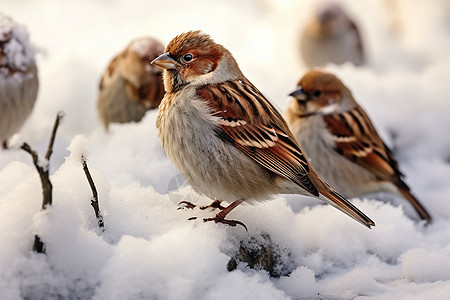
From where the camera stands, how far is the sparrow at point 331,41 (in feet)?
17.0

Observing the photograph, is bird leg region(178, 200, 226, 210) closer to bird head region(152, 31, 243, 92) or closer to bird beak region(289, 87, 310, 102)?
bird head region(152, 31, 243, 92)

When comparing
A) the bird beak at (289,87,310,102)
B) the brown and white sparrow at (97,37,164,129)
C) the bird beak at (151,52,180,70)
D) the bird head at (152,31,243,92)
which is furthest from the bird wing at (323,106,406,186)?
the bird beak at (151,52,180,70)

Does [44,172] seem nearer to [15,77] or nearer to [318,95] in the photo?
[15,77]

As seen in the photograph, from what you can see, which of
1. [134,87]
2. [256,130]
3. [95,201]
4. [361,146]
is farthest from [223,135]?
[134,87]

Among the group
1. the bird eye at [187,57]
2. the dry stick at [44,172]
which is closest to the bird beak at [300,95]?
the bird eye at [187,57]

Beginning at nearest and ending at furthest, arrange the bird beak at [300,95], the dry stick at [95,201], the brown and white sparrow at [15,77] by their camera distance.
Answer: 1. the dry stick at [95,201]
2. the brown and white sparrow at [15,77]
3. the bird beak at [300,95]

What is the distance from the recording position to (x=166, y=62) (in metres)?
1.92

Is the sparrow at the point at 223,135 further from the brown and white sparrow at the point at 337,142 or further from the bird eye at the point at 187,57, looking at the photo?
the brown and white sparrow at the point at 337,142

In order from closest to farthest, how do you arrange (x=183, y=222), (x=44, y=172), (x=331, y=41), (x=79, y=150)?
(x=44, y=172) < (x=79, y=150) < (x=183, y=222) < (x=331, y=41)

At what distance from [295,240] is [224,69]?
0.60 metres

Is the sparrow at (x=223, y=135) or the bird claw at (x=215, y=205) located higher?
the sparrow at (x=223, y=135)

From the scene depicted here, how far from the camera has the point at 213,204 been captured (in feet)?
6.43

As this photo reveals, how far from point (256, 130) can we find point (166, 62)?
0.36 metres

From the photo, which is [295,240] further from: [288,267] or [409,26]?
[409,26]
